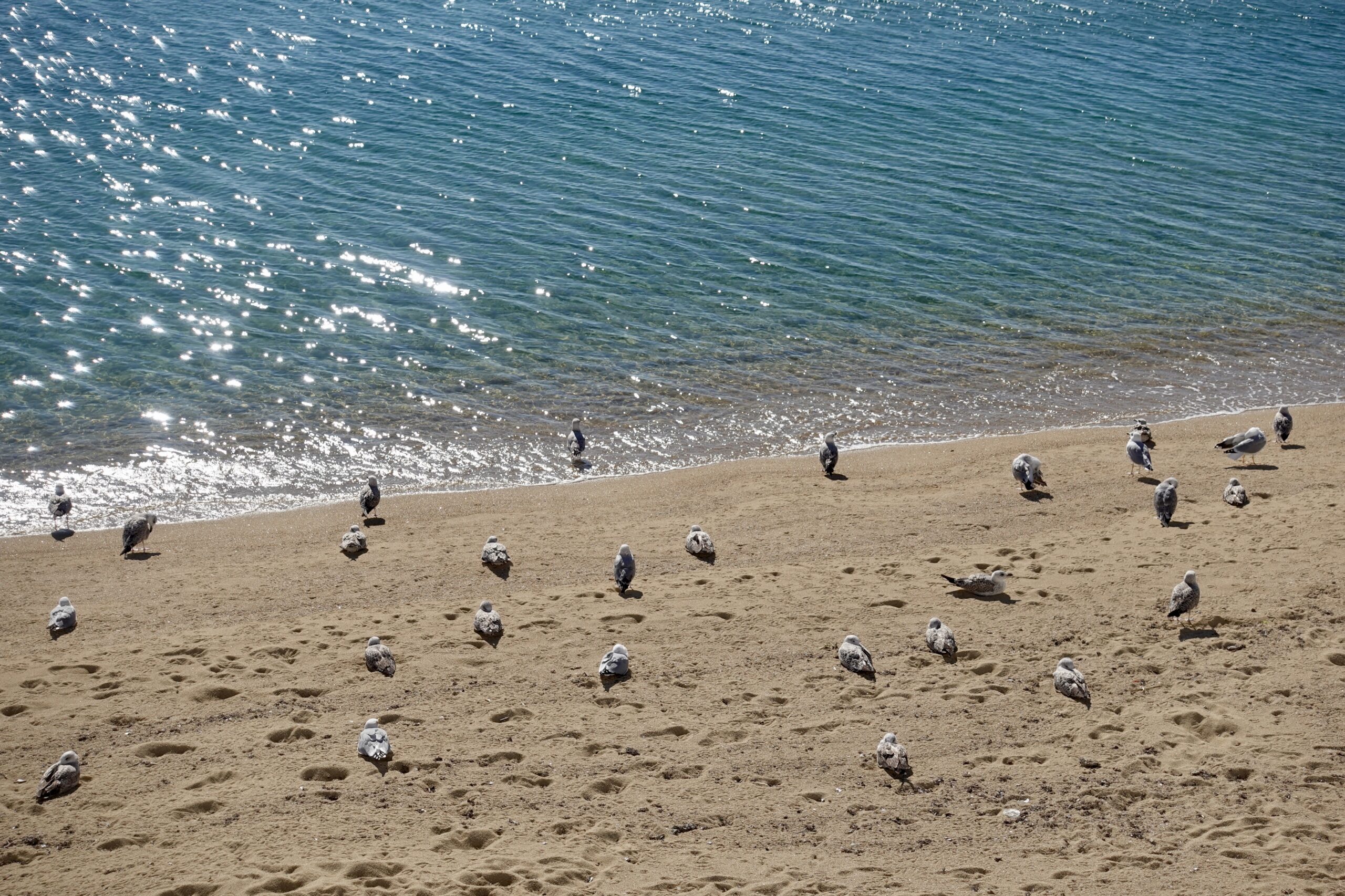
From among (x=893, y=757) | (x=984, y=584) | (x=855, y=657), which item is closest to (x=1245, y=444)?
(x=984, y=584)

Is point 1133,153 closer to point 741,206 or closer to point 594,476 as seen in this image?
point 741,206

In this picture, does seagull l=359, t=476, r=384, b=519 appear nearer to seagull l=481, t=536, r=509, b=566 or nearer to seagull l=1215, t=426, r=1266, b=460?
seagull l=481, t=536, r=509, b=566

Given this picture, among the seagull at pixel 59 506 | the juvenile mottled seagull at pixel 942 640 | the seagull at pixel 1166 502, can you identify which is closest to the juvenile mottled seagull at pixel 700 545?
the juvenile mottled seagull at pixel 942 640

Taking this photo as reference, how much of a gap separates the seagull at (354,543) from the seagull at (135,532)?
3.07 metres

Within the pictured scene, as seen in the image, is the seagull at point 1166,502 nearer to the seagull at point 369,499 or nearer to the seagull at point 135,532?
the seagull at point 369,499

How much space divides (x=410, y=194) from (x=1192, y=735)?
27080 mm

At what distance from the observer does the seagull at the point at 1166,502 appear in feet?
60.4

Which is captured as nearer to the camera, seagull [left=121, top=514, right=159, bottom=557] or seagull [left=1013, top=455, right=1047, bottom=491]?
seagull [left=121, top=514, right=159, bottom=557]

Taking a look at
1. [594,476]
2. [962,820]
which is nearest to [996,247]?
[594,476]

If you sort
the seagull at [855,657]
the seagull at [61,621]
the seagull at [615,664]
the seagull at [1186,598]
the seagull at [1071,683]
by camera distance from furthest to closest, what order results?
the seagull at [61,621] → the seagull at [1186,598] → the seagull at [855,657] → the seagull at [615,664] → the seagull at [1071,683]

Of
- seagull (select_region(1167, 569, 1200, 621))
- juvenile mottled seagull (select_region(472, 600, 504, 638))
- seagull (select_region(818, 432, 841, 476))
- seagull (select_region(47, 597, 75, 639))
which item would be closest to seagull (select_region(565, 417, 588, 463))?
seagull (select_region(818, 432, 841, 476))

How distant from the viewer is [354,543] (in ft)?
58.9

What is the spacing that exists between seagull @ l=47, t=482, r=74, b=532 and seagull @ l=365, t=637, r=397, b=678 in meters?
7.39

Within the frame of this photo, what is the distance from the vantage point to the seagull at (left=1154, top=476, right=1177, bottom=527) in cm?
1842
